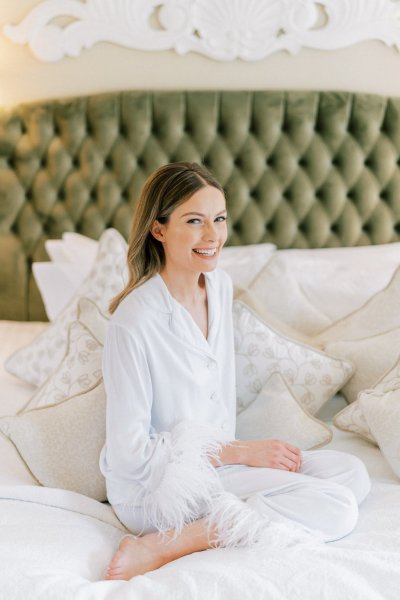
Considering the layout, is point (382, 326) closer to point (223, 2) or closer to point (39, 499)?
point (39, 499)

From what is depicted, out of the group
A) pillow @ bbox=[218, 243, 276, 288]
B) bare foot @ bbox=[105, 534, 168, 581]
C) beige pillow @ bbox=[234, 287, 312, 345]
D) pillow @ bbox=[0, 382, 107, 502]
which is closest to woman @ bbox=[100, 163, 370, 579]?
bare foot @ bbox=[105, 534, 168, 581]

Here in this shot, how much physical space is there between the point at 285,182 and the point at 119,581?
2.10m

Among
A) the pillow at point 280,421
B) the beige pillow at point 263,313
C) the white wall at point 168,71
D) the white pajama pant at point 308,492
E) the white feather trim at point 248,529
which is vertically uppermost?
the white wall at point 168,71

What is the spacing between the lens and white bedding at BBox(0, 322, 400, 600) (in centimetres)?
142

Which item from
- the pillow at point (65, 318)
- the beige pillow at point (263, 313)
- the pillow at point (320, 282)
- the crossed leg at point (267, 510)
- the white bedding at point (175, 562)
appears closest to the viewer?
the white bedding at point (175, 562)

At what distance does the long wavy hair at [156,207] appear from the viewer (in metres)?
1.93

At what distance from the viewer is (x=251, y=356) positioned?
236 cm

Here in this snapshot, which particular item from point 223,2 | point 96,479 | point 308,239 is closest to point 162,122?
point 223,2

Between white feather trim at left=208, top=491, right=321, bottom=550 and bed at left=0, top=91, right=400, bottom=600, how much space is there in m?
0.04

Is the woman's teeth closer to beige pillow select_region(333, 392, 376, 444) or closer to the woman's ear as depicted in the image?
the woman's ear

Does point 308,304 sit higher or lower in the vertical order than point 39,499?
higher

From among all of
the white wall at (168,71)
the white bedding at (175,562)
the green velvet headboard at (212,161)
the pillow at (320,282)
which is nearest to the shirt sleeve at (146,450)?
the white bedding at (175,562)

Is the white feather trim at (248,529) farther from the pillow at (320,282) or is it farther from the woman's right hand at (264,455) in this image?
the pillow at (320,282)

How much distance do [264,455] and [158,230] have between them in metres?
0.61
